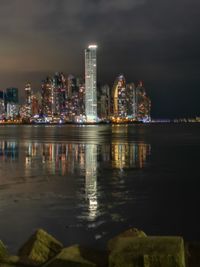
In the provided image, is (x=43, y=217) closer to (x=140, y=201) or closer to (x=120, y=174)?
(x=140, y=201)

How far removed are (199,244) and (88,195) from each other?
10.8m

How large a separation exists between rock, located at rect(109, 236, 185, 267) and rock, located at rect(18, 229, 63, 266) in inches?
61.2

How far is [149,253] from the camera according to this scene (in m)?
5.74

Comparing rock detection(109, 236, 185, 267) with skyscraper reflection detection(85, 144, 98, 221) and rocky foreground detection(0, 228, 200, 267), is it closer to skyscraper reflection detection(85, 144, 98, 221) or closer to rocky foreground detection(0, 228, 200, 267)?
rocky foreground detection(0, 228, 200, 267)

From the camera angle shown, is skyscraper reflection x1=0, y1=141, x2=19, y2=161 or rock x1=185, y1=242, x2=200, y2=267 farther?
skyscraper reflection x1=0, y1=141, x2=19, y2=161

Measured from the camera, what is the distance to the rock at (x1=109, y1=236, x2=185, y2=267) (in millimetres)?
5684

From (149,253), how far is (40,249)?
2.13m

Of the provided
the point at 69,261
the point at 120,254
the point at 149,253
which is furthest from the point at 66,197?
the point at 149,253

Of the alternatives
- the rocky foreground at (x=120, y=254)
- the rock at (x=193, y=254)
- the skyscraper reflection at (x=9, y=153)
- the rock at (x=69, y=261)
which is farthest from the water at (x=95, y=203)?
the skyscraper reflection at (x=9, y=153)

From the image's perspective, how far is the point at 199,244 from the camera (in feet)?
Answer: 24.0

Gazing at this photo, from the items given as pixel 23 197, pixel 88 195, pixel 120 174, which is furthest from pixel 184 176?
pixel 23 197

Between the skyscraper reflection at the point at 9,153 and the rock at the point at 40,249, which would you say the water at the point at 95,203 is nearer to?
the rock at the point at 40,249

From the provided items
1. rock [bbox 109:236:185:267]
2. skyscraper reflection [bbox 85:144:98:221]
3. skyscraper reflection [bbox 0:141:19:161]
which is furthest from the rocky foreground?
skyscraper reflection [bbox 0:141:19:161]

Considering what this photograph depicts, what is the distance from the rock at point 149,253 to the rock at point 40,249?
5.10 feet
